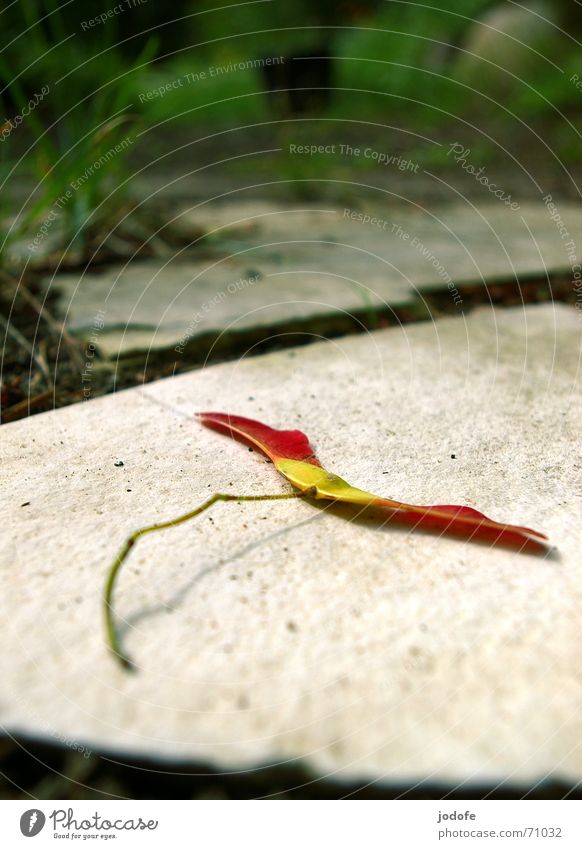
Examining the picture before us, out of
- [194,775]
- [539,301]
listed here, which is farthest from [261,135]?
[194,775]

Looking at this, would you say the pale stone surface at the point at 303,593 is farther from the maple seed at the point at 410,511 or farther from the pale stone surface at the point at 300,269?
the pale stone surface at the point at 300,269

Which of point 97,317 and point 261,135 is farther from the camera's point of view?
point 261,135

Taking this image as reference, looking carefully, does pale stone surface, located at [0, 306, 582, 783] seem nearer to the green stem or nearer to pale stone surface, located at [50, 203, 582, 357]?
the green stem

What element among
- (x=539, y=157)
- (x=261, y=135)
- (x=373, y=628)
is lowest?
(x=373, y=628)

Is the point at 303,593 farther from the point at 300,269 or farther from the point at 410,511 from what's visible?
the point at 300,269

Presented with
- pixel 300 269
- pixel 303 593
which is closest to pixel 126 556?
pixel 303 593

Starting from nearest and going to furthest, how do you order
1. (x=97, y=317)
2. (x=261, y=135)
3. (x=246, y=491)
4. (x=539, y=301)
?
1. (x=246, y=491)
2. (x=97, y=317)
3. (x=539, y=301)
4. (x=261, y=135)

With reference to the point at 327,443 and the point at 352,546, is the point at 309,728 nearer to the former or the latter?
the point at 352,546
